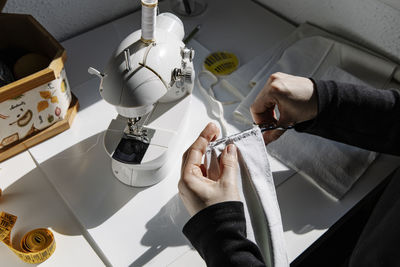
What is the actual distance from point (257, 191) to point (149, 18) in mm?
357

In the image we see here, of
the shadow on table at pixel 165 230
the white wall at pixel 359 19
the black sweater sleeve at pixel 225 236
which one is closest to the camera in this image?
the black sweater sleeve at pixel 225 236

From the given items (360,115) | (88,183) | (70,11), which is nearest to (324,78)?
(360,115)

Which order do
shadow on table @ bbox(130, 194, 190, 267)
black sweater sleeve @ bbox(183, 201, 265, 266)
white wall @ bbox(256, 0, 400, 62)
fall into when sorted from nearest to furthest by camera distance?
black sweater sleeve @ bbox(183, 201, 265, 266) < shadow on table @ bbox(130, 194, 190, 267) < white wall @ bbox(256, 0, 400, 62)

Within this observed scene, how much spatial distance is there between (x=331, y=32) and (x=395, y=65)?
0.21 metres

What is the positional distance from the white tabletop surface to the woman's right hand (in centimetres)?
12

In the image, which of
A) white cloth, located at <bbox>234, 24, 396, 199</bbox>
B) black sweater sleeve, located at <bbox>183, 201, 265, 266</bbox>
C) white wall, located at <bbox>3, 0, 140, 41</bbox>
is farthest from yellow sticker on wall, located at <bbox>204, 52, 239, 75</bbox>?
black sweater sleeve, located at <bbox>183, 201, 265, 266</bbox>

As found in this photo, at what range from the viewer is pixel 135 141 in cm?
77

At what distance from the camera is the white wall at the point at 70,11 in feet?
3.35

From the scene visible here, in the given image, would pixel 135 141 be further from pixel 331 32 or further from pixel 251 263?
pixel 331 32

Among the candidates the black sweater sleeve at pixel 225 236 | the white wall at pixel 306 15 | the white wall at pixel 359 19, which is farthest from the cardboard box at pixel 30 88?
the white wall at pixel 359 19

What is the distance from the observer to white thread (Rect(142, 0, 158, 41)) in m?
0.63

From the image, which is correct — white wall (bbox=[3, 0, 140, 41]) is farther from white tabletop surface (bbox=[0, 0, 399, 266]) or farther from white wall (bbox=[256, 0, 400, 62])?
white wall (bbox=[256, 0, 400, 62])

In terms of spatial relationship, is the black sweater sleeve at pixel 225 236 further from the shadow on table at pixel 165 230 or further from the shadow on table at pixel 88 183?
the shadow on table at pixel 88 183

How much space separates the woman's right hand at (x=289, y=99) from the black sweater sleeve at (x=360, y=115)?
0.02 m
